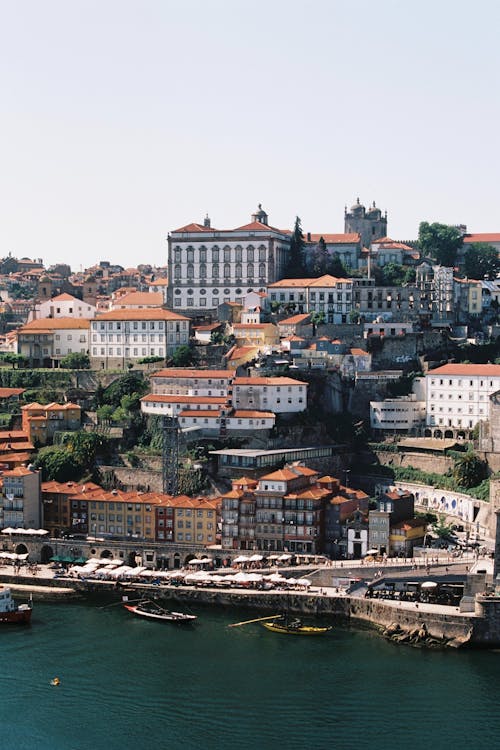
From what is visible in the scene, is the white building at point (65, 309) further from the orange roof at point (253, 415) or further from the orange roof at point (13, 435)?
the orange roof at point (253, 415)

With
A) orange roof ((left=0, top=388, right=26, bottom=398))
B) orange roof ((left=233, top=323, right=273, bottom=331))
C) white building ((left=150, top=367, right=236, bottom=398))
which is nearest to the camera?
white building ((left=150, top=367, right=236, bottom=398))

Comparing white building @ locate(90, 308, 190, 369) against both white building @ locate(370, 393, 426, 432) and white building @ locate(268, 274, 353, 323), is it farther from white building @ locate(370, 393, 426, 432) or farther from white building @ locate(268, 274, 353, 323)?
Result: white building @ locate(370, 393, 426, 432)

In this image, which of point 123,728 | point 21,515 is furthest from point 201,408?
point 123,728

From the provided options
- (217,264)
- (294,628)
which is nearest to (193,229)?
(217,264)

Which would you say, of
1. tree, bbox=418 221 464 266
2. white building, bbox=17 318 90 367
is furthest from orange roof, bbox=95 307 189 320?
tree, bbox=418 221 464 266

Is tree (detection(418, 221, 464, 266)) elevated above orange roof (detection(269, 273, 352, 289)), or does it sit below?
above

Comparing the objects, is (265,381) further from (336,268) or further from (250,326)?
(336,268)
